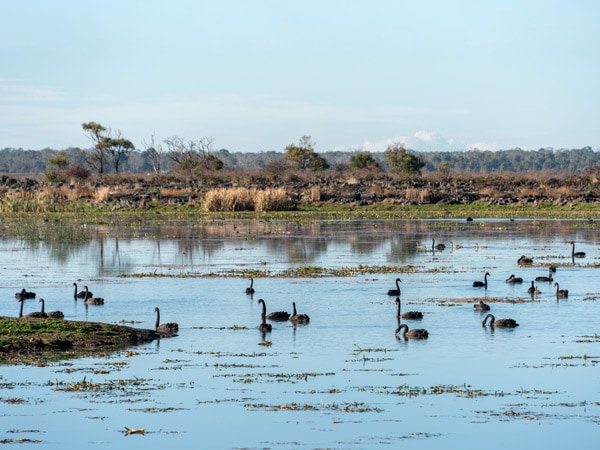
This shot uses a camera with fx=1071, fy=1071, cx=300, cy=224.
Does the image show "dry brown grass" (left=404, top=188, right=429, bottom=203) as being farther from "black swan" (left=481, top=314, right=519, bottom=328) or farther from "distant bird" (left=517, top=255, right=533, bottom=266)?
"black swan" (left=481, top=314, right=519, bottom=328)

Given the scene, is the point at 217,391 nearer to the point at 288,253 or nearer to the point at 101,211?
the point at 288,253

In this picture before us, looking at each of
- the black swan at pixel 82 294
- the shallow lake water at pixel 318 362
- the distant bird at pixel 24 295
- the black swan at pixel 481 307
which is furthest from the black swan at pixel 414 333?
the distant bird at pixel 24 295

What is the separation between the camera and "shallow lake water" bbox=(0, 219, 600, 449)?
1317 cm

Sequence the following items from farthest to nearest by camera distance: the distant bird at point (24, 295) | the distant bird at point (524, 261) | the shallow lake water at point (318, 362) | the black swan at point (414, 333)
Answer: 1. the distant bird at point (524, 261)
2. the distant bird at point (24, 295)
3. the black swan at point (414, 333)
4. the shallow lake water at point (318, 362)

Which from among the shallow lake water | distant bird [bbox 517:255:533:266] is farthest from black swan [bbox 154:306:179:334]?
distant bird [bbox 517:255:533:266]

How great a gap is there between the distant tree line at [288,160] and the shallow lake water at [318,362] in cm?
5726

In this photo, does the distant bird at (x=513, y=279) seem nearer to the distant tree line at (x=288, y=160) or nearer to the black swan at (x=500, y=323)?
the black swan at (x=500, y=323)

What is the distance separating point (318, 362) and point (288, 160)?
261 ft

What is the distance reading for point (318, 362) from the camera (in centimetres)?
1745

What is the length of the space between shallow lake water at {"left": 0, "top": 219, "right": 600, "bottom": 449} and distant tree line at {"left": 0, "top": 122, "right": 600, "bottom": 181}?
57.3 m

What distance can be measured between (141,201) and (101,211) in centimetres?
358

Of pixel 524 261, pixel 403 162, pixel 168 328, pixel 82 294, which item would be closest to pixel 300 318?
pixel 168 328

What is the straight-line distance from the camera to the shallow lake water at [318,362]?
1317 cm

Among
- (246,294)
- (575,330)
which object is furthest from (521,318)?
(246,294)
